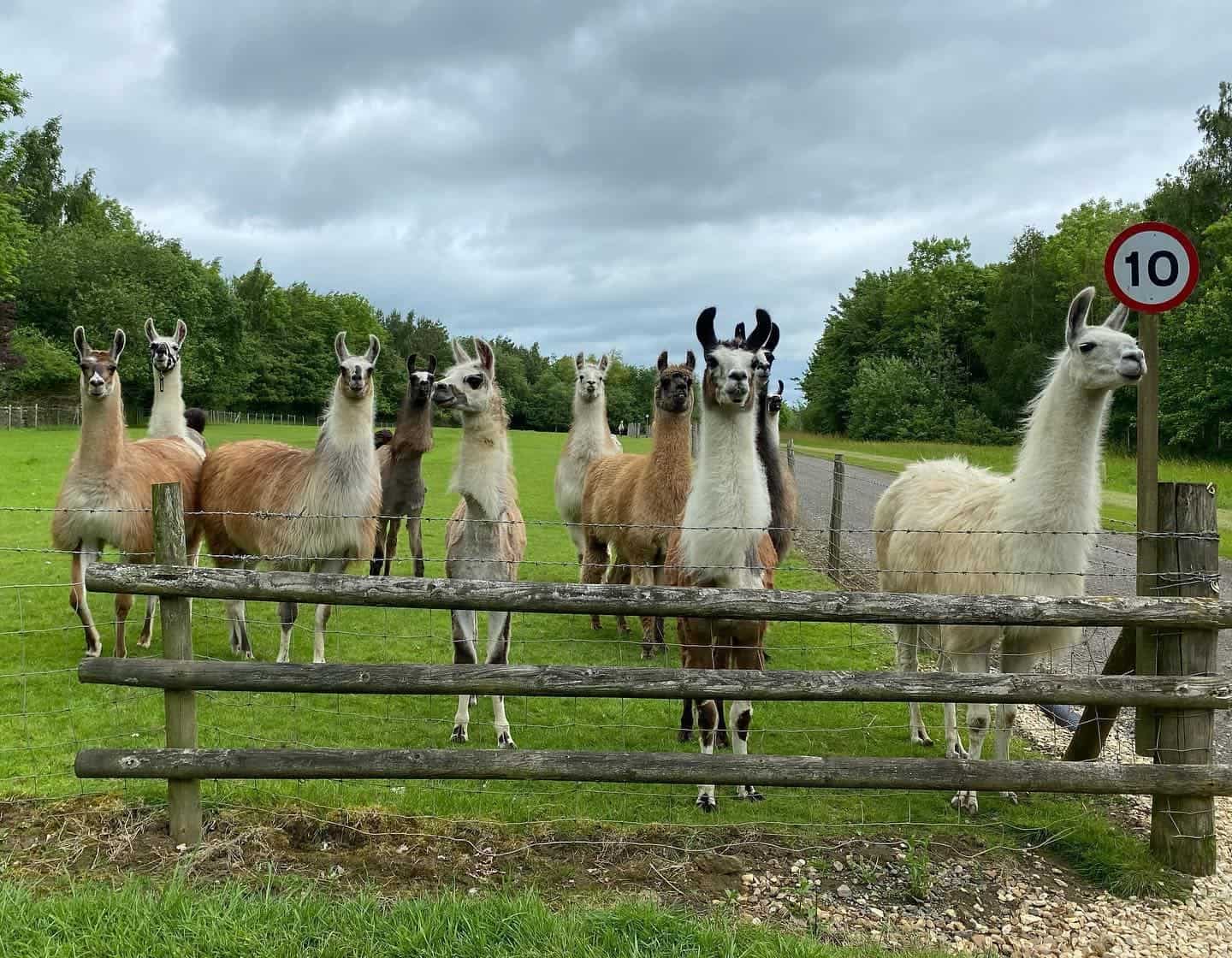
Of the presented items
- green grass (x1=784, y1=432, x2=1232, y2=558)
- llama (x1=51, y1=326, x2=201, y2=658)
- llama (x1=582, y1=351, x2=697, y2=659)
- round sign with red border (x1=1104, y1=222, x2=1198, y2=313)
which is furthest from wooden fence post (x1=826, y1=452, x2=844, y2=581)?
llama (x1=51, y1=326, x2=201, y2=658)

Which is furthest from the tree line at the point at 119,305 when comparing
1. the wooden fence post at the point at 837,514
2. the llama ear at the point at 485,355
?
the llama ear at the point at 485,355

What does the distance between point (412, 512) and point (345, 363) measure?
3.06 metres

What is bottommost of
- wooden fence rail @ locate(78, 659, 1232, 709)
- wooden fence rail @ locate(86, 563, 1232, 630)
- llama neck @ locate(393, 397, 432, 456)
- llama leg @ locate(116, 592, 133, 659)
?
llama leg @ locate(116, 592, 133, 659)

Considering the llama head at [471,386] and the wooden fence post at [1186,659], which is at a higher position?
the llama head at [471,386]

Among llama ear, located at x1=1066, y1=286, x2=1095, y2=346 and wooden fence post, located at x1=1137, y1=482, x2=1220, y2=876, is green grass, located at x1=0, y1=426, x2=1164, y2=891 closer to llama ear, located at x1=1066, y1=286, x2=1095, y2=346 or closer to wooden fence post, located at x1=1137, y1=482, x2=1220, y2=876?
wooden fence post, located at x1=1137, y1=482, x2=1220, y2=876

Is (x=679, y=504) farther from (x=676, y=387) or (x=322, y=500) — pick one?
(x=322, y=500)

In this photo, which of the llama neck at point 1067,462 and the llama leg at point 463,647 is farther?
the llama leg at point 463,647

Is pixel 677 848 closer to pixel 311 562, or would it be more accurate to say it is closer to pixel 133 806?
pixel 133 806

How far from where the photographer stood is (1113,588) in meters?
9.46

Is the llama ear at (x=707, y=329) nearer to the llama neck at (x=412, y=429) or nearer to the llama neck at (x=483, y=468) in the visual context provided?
the llama neck at (x=483, y=468)

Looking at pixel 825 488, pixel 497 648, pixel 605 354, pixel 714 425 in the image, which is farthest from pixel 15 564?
pixel 825 488

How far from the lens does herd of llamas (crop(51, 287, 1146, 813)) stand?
4.09 meters

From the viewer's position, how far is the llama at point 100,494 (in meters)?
6.37

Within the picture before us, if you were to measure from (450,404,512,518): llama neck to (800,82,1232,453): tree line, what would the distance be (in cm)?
1651
